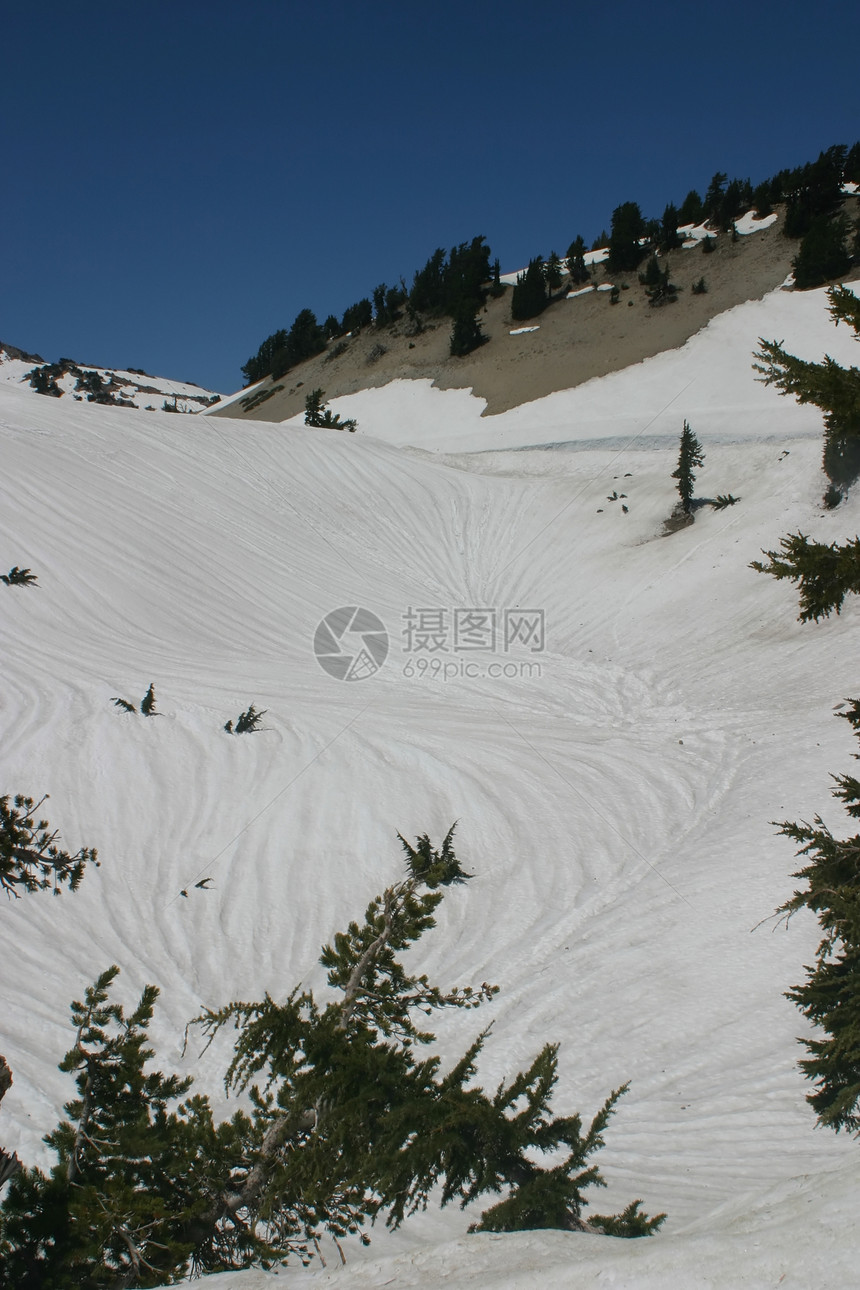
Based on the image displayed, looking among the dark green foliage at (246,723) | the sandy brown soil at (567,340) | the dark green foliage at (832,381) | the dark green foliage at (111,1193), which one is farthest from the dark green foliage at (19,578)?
the sandy brown soil at (567,340)

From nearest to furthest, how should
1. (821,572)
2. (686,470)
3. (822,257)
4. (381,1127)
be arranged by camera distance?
(381,1127) < (821,572) < (686,470) < (822,257)

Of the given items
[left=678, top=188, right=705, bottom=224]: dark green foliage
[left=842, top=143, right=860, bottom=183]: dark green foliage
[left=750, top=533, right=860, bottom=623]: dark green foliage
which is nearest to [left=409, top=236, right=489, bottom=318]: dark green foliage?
[left=678, top=188, right=705, bottom=224]: dark green foliage

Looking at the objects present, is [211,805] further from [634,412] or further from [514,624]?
[634,412]

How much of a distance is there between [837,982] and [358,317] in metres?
65.5

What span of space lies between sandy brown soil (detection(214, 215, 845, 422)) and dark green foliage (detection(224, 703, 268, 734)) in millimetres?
32090

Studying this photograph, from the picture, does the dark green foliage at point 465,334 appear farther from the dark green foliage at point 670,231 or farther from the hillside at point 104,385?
the hillside at point 104,385

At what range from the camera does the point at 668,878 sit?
9055 millimetres

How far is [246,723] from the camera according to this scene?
1168cm

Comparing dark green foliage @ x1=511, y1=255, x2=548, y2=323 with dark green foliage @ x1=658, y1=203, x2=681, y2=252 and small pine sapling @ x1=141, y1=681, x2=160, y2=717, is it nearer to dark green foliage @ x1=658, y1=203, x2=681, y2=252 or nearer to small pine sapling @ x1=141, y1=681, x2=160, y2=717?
dark green foliage @ x1=658, y1=203, x2=681, y2=252

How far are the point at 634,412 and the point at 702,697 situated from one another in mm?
23685

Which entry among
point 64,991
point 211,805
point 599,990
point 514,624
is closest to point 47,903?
point 64,991

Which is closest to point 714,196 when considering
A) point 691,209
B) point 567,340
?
point 691,209

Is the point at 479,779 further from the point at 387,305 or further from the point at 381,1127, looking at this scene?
the point at 387,305

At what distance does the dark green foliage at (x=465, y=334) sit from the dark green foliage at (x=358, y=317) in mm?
14831
